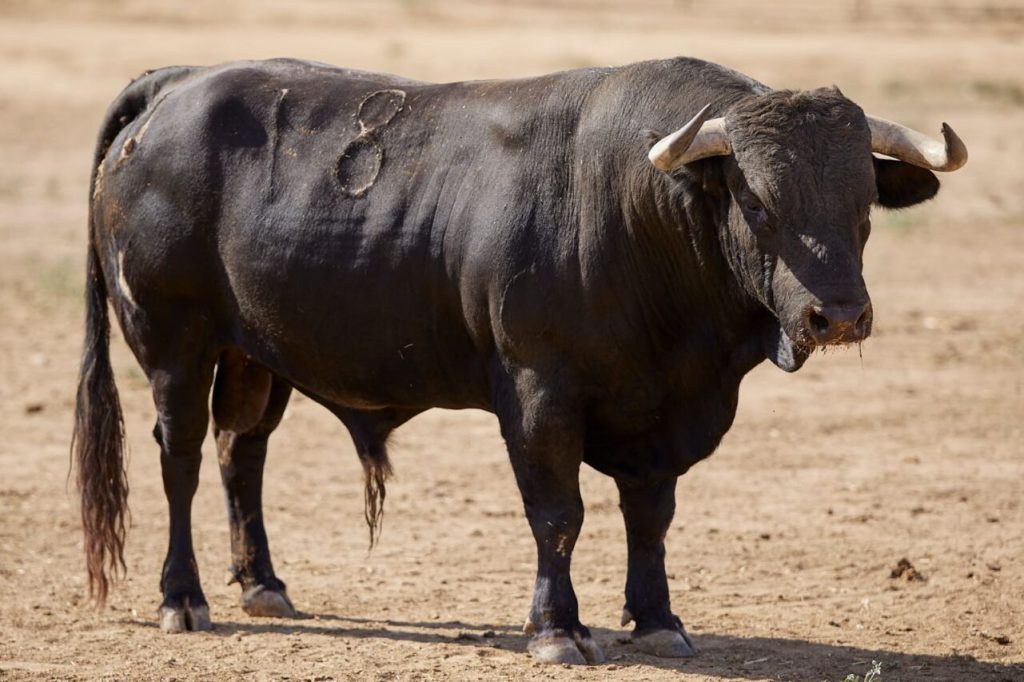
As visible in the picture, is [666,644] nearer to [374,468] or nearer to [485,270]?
[374,468]

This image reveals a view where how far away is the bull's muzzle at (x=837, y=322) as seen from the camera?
5.36m

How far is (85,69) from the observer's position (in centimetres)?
2434

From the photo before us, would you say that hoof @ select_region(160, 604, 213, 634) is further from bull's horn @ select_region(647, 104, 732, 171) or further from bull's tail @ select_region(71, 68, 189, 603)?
bull's horn @ select_region(647, 104, 732, 171)

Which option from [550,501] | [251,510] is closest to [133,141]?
[251,510]

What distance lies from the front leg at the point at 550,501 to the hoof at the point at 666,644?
249mm

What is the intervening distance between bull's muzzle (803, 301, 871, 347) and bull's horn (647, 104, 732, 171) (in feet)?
2.19

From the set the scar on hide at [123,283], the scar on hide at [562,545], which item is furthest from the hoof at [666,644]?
the scar on hide at [123,283]

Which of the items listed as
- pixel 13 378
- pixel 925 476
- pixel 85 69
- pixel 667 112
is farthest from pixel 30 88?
pixel 667 112

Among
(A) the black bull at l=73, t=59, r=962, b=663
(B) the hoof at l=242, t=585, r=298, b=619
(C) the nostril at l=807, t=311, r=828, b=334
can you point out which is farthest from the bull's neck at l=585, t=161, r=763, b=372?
(B) the hoof at l=242, t=585, r=298, b=619

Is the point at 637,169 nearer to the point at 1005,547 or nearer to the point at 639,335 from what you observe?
the point at 639,335

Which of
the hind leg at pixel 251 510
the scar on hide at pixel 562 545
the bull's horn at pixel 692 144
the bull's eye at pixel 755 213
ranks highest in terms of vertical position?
the bull's horn at pixel 692 144

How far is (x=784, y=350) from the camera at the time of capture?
5812 millimetres

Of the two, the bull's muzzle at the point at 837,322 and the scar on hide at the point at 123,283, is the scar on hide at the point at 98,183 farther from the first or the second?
the bull's muzzle at the point at 837,322

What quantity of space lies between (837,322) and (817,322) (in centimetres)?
8
